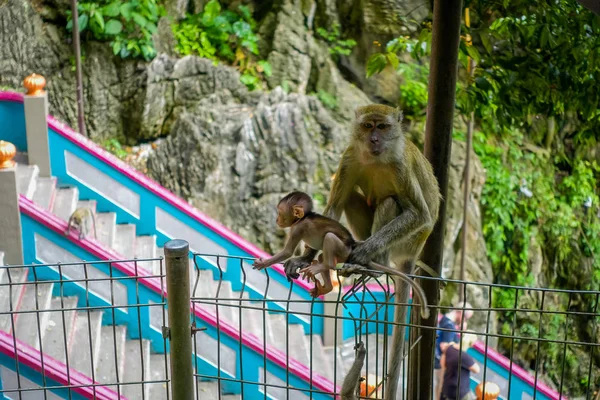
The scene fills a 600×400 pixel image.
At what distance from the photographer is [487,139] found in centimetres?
1108

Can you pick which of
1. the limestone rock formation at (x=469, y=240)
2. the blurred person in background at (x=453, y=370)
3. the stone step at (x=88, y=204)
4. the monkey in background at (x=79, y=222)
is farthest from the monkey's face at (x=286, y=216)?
the limestone rock formation at (x=469, y=240)

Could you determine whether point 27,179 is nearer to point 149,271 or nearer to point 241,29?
point 149,271

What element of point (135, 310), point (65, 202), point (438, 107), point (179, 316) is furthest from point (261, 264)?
point (65, 202)

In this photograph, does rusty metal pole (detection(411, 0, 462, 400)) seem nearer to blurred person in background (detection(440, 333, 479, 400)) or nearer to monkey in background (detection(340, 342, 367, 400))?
monkey in background (detection(340, 342, 367, 400))

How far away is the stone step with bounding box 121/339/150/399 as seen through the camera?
545 cm

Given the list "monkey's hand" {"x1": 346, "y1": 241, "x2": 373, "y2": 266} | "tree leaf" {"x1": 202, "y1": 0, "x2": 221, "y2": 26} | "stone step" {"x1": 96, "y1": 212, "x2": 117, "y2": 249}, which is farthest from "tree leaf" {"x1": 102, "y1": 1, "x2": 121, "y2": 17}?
"monkey's hand" {"x1": 346, "y1": 241, "x2": 373, "y2": 266}

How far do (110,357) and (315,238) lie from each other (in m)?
2.78

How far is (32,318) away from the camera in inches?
213

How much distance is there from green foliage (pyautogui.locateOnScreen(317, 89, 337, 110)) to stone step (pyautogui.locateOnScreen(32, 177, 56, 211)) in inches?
183

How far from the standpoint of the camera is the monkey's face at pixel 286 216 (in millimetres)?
3834

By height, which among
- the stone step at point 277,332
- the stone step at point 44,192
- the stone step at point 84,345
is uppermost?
the stone step at point 44,192

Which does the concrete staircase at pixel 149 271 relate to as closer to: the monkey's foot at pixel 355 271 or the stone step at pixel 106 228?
the stone step at pixel 106 228

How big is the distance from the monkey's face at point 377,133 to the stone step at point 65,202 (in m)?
3.87

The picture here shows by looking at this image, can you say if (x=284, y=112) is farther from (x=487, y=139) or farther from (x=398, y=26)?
(x=487, y=139)
